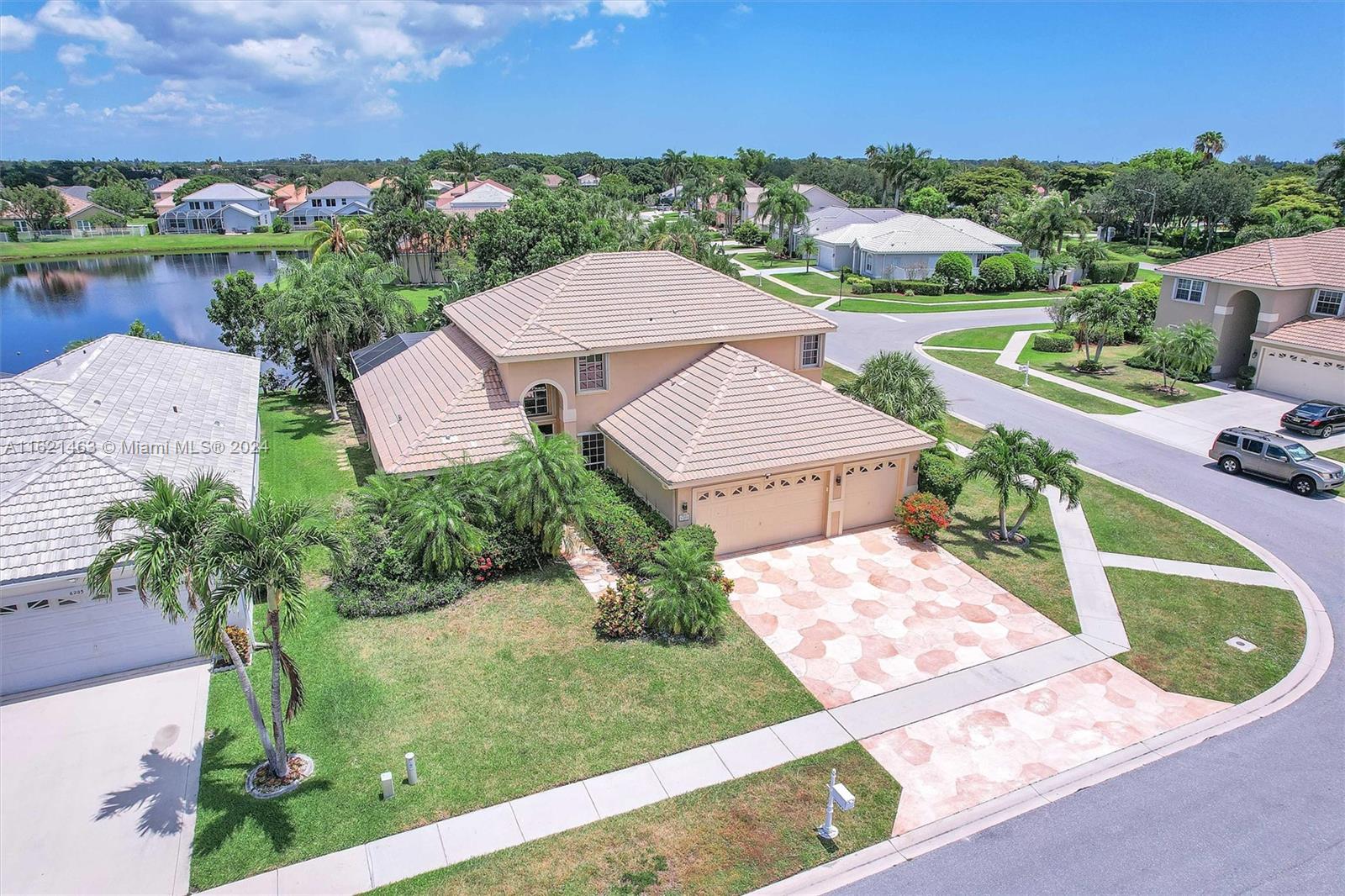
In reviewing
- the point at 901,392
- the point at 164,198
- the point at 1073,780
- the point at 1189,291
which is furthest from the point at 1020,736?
the point at 164,198

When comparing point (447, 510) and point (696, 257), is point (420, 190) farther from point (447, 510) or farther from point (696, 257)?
point (447, 510)

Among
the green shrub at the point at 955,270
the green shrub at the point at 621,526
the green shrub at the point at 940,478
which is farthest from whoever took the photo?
the green shrub at the point at 955,270

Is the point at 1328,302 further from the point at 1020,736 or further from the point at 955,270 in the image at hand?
the point at 1020,736

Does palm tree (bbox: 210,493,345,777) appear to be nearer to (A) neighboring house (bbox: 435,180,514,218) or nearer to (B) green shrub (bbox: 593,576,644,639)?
(B) green shrub (bbox: 593,576,644,639)

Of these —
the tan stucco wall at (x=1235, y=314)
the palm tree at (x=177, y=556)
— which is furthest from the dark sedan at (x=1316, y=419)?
the palm tree at (x=177, y=556)

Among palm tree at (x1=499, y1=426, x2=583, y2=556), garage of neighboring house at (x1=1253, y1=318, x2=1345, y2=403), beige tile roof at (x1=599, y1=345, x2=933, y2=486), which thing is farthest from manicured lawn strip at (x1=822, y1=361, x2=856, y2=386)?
palm tree at (x1=499, y1=426, x2=583, y2=556)

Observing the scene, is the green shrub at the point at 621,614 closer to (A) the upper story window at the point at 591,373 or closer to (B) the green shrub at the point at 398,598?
(B) the green shrub at the point at 398,598

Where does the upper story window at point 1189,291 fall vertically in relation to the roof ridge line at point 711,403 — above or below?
above

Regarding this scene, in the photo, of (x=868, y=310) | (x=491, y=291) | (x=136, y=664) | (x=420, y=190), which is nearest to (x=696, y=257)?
(x=868, y=310)
